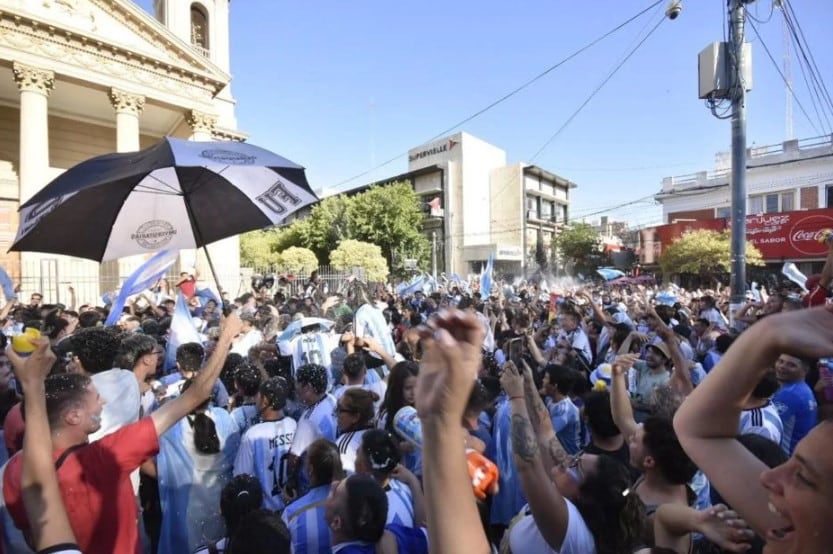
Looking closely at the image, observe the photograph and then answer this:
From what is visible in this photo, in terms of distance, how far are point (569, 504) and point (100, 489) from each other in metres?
1.81

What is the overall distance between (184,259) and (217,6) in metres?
14.6

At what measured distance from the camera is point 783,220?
92.3 ft

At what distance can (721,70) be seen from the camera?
691 cm

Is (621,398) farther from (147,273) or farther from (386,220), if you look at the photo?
(386,220)

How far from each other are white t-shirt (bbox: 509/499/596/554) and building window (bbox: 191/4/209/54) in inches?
1173

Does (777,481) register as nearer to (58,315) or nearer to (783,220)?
(58,315)

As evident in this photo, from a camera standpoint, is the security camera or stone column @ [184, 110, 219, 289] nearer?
the security camera

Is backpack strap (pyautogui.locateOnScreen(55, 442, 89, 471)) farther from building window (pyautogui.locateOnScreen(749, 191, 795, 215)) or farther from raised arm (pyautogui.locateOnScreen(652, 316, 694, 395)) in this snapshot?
building window (pyautogui.locateOnScreen(749, 191, 795, 215))

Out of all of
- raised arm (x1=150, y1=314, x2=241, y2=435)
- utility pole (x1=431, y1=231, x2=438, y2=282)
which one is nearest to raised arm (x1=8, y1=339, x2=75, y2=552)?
raised arm (x1=150, y1=314, x2=241, y2=435)

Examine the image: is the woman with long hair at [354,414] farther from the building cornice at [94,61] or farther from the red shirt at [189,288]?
the building cornice at [94,61]

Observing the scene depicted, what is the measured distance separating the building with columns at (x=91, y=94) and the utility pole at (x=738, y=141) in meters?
18.4

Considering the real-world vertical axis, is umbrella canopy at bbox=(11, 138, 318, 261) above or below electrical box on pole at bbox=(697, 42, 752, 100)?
below

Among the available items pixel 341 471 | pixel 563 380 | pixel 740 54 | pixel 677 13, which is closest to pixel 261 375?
pixel 341 471

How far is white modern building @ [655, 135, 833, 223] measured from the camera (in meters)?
29.8
